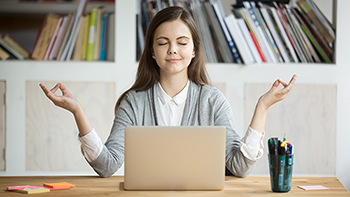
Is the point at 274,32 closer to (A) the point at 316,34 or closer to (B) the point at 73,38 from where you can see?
(A) the point at 316,34

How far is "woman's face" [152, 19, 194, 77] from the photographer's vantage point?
4.76 ft

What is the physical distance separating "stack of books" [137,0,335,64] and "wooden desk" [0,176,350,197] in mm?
1234

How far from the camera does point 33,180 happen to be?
3.95 ft

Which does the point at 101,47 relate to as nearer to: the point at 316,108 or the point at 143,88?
the point at 143,88

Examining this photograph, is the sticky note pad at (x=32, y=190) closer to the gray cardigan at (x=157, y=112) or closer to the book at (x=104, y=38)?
the gray cardigan at (x=157, y=112)

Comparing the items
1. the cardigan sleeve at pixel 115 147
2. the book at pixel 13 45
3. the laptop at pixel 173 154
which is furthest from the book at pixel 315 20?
the book at pixel 13 45

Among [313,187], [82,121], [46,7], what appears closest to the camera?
[313,187]

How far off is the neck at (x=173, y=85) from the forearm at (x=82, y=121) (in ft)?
1.51

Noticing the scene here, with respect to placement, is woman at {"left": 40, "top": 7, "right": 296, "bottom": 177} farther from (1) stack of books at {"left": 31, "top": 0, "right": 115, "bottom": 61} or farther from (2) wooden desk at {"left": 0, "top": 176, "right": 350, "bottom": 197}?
(1) stack of books at {"left": 31, "top": 0, "right": 115, "bottom": 61}

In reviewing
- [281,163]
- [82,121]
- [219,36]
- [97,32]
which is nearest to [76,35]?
[97,32]

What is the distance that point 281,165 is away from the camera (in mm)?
1049

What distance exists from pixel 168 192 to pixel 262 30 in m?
1.60

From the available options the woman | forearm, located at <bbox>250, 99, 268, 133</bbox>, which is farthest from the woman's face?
forearm, located at <bbox>250, 99, 268, 133</bbox>

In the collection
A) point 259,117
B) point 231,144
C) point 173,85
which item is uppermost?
point 173,85
